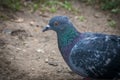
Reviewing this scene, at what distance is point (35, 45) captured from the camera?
23.1 feet

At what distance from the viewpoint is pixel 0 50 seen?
6.54m

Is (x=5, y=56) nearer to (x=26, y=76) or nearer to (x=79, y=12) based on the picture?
(x=26, y=76)

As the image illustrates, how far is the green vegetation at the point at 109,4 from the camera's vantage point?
28.8ft

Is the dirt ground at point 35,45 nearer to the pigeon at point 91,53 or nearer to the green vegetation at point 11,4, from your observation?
the green vegetation at point 11,4

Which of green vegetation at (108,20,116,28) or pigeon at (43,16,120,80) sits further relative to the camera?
green vegetation at (108,20,116,28)

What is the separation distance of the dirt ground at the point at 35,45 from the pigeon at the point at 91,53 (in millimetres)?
857

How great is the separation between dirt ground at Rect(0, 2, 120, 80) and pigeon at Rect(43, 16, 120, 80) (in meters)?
0.86

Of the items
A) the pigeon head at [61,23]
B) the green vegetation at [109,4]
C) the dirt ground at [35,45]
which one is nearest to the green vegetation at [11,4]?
the dirt ground at [35,45]

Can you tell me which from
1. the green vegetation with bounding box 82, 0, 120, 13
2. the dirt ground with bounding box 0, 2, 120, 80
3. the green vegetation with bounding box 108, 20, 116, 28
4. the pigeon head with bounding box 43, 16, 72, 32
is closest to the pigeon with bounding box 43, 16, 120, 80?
the pigeon head with bounding box 43, 16, 72, 32

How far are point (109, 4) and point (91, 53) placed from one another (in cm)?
412

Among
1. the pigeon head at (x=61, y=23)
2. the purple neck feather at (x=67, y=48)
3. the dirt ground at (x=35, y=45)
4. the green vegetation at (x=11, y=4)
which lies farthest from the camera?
the green vegetation at (x=11, y=4)

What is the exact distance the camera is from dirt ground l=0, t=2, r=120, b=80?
603 cm

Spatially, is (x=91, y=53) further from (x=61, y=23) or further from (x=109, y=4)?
(x=109, y=4)

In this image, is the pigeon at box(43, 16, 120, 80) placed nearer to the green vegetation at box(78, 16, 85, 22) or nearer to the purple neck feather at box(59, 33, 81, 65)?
the purple neck feather at box(59, 33, 81, 65)
